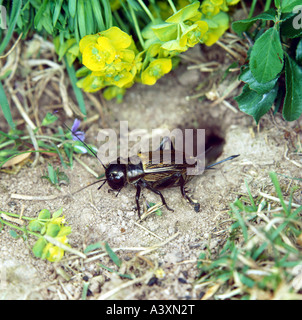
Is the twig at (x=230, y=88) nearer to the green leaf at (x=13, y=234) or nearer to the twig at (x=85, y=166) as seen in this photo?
the twig at (x=85, y=166)

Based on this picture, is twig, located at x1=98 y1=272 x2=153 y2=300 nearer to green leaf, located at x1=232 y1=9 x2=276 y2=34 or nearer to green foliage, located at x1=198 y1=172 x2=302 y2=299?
green foliage, located at x1=198 y1=172 x2=302 y2=299

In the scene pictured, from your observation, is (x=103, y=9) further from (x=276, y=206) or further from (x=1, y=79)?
(x=276, y=206)

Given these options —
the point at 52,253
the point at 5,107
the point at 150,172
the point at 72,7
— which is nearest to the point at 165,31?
the point at 72,7

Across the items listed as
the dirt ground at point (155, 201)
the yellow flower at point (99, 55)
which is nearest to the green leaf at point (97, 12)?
the yellow flower at point (99, 55)

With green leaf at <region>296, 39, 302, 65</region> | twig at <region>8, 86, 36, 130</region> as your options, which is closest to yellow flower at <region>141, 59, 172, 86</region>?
green leaf at <region>296, 39, 302, 65</region>

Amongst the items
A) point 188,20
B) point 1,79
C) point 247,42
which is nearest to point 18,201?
point 1,79

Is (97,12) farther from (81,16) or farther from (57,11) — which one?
(57,11)
